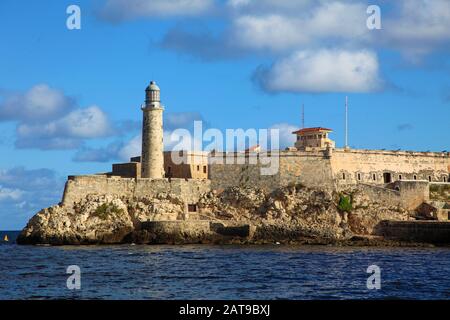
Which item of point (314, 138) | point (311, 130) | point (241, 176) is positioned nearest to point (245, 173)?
point (241, 176)

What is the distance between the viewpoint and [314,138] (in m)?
59.4

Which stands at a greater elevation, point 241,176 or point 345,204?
point 241,176

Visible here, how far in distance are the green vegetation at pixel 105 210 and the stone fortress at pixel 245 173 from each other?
1.45 m

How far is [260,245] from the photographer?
46.8 meters

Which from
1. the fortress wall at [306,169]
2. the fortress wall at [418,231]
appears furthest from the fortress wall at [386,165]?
the fortress wall at [418,231]

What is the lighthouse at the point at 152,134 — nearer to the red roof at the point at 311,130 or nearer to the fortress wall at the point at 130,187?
the fortress wall at the point at 130,187

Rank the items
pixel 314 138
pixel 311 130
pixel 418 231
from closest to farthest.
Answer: pixel 418 231, pixel 314 138, pixel 311 130

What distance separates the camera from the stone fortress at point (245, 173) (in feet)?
163

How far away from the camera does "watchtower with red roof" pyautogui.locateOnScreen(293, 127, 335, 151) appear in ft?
193

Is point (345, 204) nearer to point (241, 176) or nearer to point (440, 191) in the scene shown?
point (241, 176)

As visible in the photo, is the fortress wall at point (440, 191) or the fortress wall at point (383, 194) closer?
the fortress wall at point (383, 194)

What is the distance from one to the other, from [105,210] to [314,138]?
63.3 ft

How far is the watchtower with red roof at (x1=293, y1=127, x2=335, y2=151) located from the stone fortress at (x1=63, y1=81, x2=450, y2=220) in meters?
0.68

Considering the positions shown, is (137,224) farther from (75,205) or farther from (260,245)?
(260,245)
